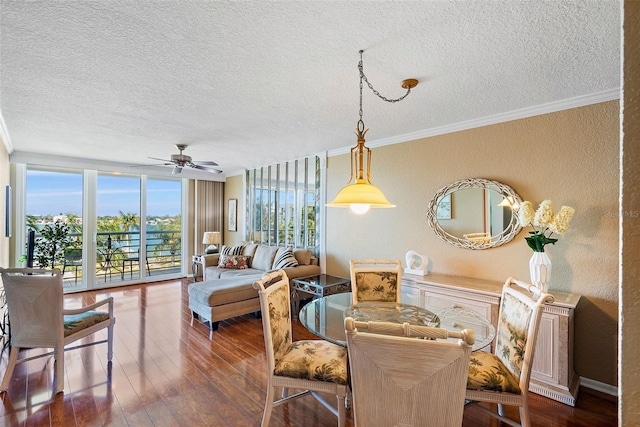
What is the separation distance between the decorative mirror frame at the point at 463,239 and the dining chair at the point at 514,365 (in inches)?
47.3

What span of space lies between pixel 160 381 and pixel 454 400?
96.7 inches

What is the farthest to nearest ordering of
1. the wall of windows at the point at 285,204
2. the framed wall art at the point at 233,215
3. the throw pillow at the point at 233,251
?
1. the framed wall art at the point at 233,215
2. the throw pillow at the point at 233,251
3. the wall of windows at the point at 285,204

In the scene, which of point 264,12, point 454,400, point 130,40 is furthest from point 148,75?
point 454,400

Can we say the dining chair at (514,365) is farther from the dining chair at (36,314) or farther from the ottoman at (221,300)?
the dining chair at (36,314)

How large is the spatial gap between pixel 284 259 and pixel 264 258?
702 millimetres

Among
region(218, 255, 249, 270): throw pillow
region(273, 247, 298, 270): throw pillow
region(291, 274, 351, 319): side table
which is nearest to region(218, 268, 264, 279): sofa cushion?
region(218, 255, 249, 270): throw pillow

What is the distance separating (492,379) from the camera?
1718 mm

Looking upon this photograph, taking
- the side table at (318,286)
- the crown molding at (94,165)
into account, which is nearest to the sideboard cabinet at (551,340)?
the side table at (318,286)

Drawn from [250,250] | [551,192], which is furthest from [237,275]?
[551,192]

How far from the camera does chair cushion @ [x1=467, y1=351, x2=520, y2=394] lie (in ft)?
5.56

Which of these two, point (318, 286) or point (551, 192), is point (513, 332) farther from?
point (318, 286)

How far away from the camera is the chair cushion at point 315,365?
73.2 inches

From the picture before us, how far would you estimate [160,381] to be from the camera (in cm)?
258

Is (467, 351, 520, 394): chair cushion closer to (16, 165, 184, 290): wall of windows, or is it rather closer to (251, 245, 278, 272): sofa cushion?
(251, 245, 278, 272): sofa cushion
